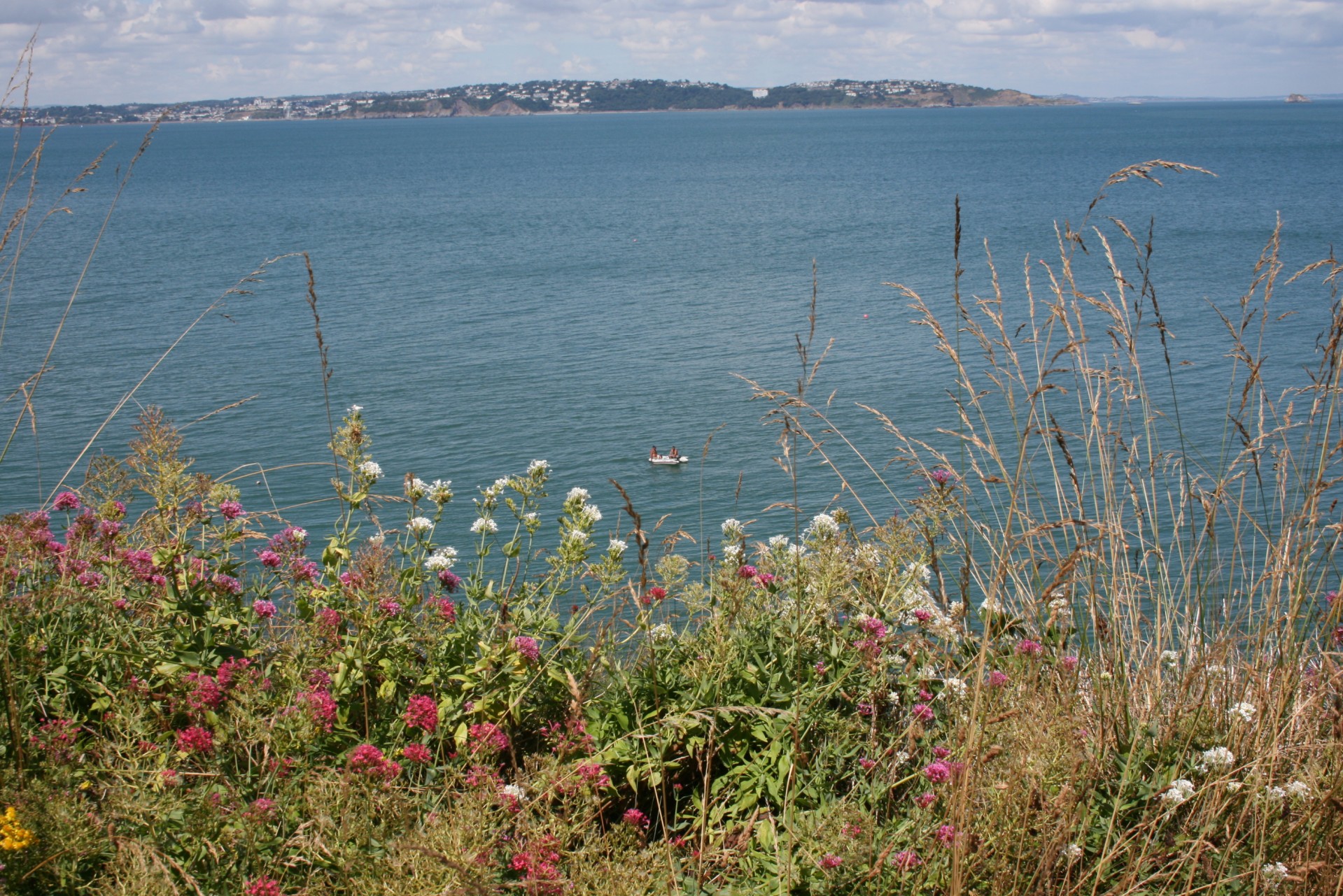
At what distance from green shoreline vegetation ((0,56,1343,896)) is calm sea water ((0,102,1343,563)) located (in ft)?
1.82

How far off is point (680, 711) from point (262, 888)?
97 cm

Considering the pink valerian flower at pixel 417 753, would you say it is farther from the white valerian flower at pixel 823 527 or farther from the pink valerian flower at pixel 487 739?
the white valerian flower at pixel 823 527

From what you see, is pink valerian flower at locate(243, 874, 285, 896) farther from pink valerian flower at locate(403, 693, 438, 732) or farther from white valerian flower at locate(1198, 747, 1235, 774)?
white valerian flower at locate(1198, 747, 1235, 774)

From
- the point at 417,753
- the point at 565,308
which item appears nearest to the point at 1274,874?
the point at 417,753

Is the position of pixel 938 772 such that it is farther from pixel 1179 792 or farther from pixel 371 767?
pixel 371 767

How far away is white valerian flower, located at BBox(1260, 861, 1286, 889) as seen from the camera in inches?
64.1

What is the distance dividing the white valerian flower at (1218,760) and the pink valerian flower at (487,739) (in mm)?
1416

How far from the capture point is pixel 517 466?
68.9ft

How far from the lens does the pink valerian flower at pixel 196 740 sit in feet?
6.07

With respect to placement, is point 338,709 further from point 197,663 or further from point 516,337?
point 516,337

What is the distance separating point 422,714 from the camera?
206 centimetres

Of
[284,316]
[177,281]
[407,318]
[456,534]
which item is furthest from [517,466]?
[177,281]

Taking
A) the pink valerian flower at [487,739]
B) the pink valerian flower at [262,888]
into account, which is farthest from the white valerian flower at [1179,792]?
the pink valerian flower at [262,888]

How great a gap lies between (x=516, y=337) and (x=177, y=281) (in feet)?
64.0
